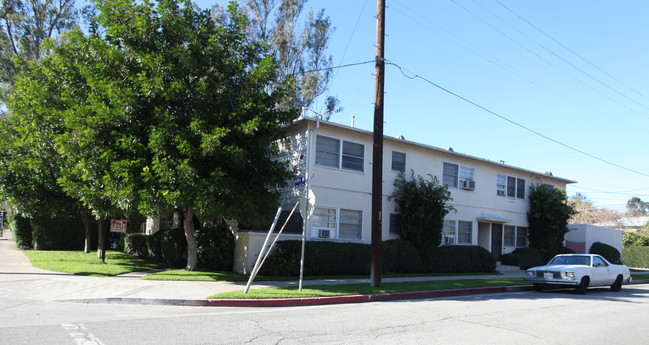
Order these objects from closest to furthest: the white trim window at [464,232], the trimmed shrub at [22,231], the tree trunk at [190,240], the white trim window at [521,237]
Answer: the tree trunk at [190,240]
the white trim window at [464,232]
the trimmed shrub at [22,231]
the white trim window at [521,237]

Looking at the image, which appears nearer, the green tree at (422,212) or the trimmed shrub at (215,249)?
the trimmed shrub at (215,249)

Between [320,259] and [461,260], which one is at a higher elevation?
[320,259]

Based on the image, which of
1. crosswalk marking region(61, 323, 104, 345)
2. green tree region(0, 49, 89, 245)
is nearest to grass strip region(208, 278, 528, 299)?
crosswalk marking region(61, 323, 104, 345)

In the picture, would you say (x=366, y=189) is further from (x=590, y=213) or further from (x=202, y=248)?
(x=590, y=213)

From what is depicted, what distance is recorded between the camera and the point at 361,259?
59.5ft

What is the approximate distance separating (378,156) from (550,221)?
1756 centimetres

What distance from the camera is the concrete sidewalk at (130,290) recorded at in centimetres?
1067

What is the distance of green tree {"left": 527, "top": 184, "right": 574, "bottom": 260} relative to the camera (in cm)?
2623

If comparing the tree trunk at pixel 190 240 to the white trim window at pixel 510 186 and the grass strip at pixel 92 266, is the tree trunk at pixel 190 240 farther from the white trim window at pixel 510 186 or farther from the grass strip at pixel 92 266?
the white trim window at pixel 510 186

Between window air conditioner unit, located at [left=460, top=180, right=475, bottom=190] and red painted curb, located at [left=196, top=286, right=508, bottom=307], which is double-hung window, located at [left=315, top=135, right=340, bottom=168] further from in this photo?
window air conditioner unit, located at [left=460, top=180, right=475, bottom=190]

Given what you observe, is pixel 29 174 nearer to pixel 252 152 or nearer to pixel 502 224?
pixel 252 152

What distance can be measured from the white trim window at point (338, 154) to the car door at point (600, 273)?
926cm

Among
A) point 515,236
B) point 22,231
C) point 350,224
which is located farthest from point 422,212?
point 22,231

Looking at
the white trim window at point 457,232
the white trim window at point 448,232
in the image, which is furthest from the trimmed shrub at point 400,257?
the white trim window at point 457,232
